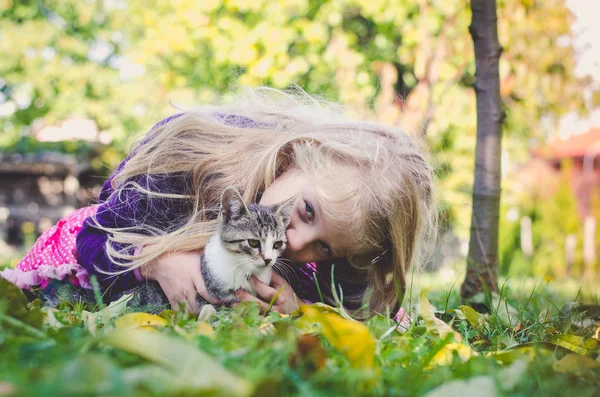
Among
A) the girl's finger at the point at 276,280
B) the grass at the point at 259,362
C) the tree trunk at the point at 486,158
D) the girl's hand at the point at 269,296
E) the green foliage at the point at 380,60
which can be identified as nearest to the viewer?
the grass at the point at 259,362

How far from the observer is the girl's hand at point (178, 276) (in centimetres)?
218

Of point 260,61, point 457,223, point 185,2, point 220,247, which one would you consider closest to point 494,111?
point 220,247

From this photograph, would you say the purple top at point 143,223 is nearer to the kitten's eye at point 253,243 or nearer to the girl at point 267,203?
the girl at point 267,203

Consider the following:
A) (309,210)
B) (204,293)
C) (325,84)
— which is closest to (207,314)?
(204,293)

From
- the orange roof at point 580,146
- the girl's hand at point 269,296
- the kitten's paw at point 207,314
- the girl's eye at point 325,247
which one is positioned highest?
the kitten's paw at point 207,314

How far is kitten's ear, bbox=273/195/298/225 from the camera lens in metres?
2.26

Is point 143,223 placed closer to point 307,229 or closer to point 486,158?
point 307,229

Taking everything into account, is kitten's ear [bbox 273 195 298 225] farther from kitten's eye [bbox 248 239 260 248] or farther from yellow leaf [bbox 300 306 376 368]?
yellow leaf [bbox 300 306 376 368]

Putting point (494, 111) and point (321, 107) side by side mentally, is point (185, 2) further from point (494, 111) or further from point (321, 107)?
point (494, 111)

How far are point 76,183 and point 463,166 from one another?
30.7 ft

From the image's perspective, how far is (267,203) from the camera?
8.23 feet

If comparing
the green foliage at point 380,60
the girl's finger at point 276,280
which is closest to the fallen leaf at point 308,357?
the girl's finger at point 276,280

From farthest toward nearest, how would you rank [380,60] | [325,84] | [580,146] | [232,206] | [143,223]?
[580,146] < [380,60] < [325,84] < [143,223] < [232,206]

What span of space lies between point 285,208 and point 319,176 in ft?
0.68
